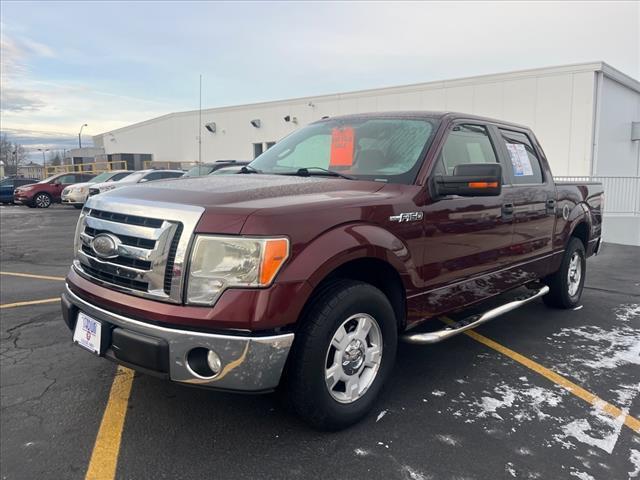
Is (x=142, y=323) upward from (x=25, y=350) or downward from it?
upward

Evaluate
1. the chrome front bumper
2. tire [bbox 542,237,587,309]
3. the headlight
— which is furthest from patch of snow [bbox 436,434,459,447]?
tire [bbox 542,237,587,309]

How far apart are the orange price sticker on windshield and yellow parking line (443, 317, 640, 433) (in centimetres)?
208

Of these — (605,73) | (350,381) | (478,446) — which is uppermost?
(605,73)

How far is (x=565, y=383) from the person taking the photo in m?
3.60

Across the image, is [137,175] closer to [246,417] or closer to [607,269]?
[607,269]

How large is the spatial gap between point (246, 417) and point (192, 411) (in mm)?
352

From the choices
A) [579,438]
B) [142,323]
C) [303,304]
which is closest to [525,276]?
[579,438]

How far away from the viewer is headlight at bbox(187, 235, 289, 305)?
7.88 feet

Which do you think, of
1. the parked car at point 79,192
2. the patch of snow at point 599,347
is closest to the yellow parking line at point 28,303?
the patch of snow at point 599,347

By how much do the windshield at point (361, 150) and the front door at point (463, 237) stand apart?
201 millimetres

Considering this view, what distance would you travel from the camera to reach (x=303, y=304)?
2533 mm

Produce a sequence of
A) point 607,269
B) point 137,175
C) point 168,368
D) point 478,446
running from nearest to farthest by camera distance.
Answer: point 168,368 → point 478,446 → point 607,269 → point 137,175

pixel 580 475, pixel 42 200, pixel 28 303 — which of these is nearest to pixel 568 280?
pixel 580 475

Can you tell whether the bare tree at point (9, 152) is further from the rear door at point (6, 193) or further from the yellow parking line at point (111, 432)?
the yellow parking line at point (111, 432)
